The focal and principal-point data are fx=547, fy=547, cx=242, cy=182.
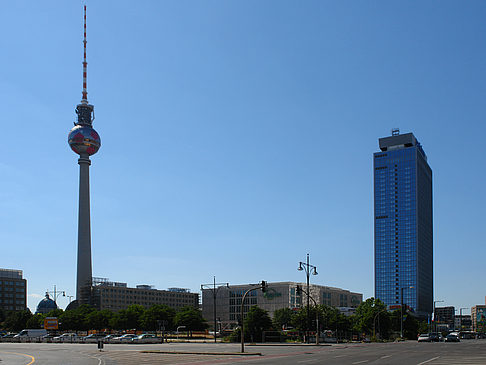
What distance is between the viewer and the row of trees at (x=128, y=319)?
12812 centimetres

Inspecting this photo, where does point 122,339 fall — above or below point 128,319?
above

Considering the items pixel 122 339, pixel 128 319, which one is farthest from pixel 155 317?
pixel 122 339

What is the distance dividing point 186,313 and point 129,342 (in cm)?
4336

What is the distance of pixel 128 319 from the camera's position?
137 m

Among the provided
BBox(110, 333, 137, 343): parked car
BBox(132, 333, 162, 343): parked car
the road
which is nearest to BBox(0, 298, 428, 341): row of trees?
BBox(132, 333, 162, 343): parked car

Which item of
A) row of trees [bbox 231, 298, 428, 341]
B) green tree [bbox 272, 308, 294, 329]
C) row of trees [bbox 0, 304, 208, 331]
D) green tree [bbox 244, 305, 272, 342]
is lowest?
green tree [bbox 272, 308, 294, 329]

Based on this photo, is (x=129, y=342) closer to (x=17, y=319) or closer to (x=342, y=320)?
(x=342, y=320)

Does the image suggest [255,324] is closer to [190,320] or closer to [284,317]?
[190,320]

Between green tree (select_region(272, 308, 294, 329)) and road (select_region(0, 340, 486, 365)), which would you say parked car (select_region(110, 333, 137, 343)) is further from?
green tree (select_region(272, 308, 294, 329))

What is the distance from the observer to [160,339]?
8750cm

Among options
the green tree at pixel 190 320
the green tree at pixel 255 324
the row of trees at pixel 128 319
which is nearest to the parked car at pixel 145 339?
the green tree at pixel 255 324

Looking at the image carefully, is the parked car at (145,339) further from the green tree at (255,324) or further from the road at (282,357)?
the road at (282,357)

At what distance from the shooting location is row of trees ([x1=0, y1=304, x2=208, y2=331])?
128125 millimetres

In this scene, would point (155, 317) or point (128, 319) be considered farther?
point (128, 319)
